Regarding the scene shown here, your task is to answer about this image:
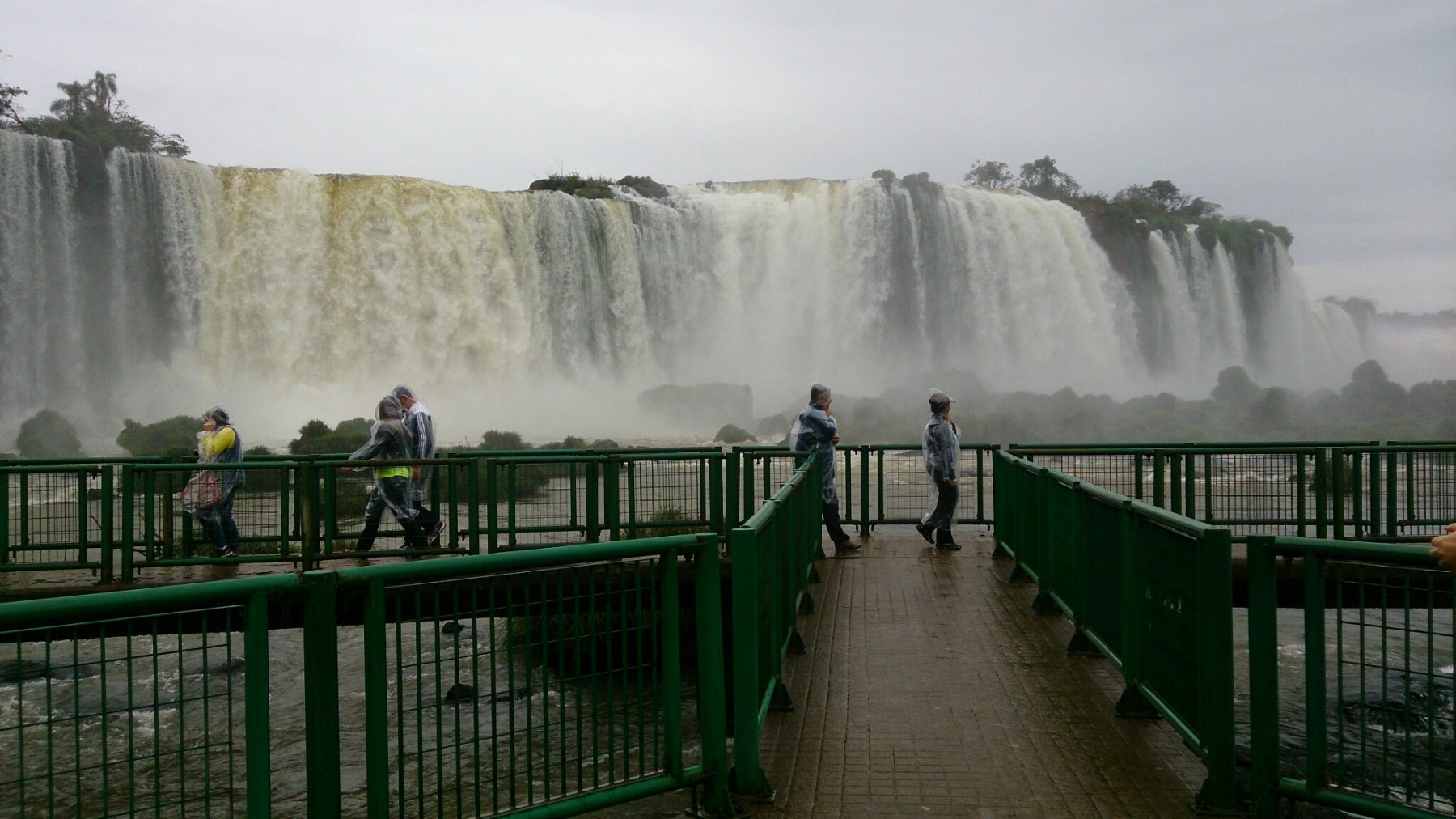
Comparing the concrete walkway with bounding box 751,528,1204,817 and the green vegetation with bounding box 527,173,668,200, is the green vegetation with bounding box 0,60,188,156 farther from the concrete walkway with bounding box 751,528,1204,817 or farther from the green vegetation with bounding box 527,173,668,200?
the concrete walkway with bounding box 751,528,1204,817

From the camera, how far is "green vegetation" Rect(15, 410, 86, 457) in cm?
3138

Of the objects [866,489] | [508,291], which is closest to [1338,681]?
[866,489]

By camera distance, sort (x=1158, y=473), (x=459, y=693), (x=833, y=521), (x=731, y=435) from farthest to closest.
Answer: (x=731, y=435) < (x=833, y=521) < (x=1158, y=473) < (x=459, y=693)

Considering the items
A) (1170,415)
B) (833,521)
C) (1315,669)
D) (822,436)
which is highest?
(822,436)

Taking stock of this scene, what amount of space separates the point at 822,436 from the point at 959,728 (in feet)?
19.6

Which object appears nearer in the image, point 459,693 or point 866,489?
point 459,693

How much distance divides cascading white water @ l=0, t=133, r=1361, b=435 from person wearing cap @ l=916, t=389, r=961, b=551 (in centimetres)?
2737

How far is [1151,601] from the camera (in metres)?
5.50

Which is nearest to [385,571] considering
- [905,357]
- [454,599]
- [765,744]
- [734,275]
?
[454,599]

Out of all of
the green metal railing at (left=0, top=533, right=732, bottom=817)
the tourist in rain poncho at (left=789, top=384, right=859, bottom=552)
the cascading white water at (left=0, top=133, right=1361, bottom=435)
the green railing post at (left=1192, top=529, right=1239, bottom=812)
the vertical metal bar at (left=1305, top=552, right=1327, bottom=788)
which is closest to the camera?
the green metal railing at (left=0, top=533, right=732, bottom=817)

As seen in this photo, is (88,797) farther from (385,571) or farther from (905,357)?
(905,357)

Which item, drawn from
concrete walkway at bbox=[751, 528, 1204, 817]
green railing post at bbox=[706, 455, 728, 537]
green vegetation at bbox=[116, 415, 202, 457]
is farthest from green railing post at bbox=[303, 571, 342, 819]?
green vegetation at bbox=[116, 415, 202, 457]

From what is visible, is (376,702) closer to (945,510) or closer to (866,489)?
(945,510)

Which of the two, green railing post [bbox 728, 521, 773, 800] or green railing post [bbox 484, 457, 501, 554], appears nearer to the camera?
green railing post [bbox 728, 521, 773, 800]
